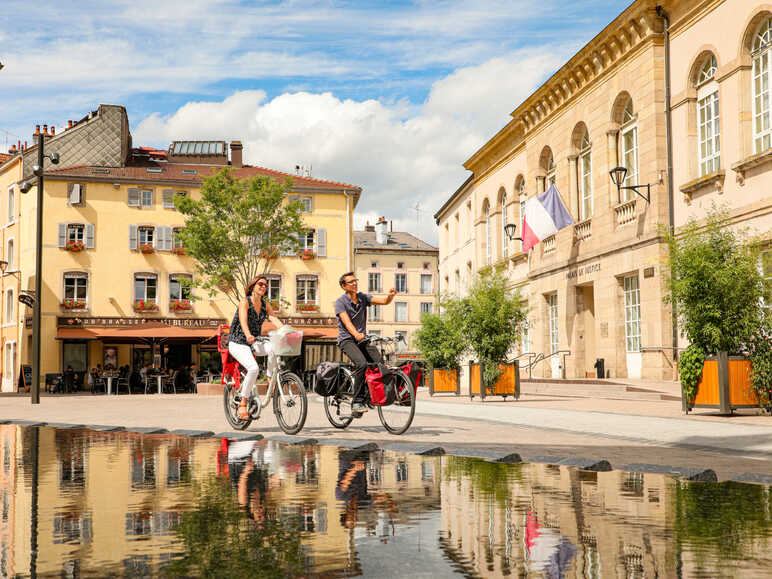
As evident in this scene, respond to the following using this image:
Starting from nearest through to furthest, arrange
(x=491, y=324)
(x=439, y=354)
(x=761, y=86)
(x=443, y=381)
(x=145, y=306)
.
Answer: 1. (x=761, y=86)
2. (x=491, y=324)
3. (x=439, y=354)
4. (x=443, y=381)
5. (x=145, y=306)

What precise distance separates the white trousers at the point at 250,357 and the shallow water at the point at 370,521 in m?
3.43

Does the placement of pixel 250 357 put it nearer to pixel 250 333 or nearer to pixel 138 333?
pixel 250 333

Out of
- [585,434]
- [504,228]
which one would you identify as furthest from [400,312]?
[585,434]

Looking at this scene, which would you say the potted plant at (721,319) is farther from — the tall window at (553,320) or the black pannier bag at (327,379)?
the tall window at (553,320)

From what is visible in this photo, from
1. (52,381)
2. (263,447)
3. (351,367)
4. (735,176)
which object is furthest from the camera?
(52,381)

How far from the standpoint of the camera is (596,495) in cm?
534

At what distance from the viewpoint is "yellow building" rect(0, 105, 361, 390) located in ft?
156

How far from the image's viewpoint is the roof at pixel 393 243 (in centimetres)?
8212

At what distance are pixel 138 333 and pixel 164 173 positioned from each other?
44.0ft

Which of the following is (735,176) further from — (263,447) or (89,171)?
(89,171)

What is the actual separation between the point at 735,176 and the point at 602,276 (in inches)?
302

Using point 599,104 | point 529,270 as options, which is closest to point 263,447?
point 599,104

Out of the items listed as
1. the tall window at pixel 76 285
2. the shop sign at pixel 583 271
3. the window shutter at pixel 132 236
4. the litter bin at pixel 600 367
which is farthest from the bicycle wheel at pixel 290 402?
the window shutter at pixel 132 236

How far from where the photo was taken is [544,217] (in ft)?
102
